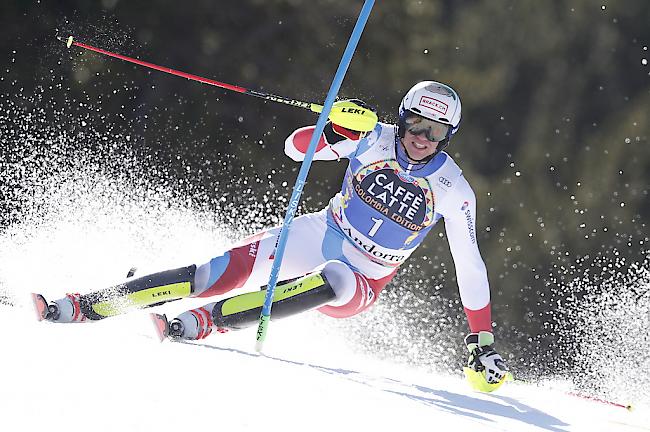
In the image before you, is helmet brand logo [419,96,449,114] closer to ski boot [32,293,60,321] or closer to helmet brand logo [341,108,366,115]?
helmet brand logo [341,108,366,115]

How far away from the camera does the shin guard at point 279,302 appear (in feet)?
10.2

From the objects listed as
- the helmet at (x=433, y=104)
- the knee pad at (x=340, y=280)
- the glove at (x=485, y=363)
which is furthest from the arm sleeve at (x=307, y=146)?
the glove at (x=485, y=363)

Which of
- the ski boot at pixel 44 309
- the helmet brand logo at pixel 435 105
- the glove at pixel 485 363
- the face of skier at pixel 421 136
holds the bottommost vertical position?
the glove at pixel 485 363

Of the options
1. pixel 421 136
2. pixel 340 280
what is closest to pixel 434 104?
pixel 421 136

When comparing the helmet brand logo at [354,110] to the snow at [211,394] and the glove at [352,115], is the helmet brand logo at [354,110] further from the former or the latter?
the snow at [211,394]

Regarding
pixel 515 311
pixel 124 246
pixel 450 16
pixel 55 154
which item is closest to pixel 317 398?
pixel 124 246

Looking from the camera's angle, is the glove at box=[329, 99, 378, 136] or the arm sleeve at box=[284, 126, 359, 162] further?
→ the arm sleeve at box=[284, 126, 359, 162]

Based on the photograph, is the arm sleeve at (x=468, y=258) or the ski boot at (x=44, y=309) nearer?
the ski boot at (x=44, y=309)

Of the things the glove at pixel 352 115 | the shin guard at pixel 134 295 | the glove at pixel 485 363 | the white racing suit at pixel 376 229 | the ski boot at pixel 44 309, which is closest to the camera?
the ski boot at pixel 44 309

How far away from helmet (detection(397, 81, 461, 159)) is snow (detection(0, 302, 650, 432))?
88 cm

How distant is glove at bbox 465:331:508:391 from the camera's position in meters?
3.34

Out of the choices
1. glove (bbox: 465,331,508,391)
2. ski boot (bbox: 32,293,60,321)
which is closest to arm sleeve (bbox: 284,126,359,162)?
glove (bbox: 465,331,508,391)

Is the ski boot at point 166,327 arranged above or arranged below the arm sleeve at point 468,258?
below

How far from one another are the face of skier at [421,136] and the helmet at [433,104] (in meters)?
0.02
